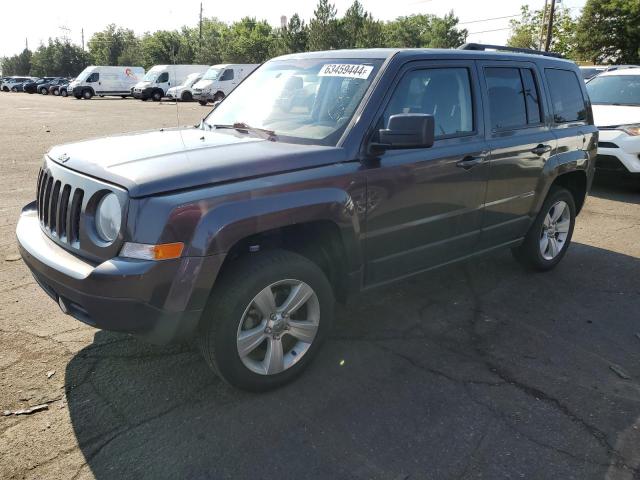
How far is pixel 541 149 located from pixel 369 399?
267 cm

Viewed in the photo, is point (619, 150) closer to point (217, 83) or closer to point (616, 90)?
point (616, 90)

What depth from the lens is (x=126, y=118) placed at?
69.0 feet

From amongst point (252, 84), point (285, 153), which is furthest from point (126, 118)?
point (285, 153)

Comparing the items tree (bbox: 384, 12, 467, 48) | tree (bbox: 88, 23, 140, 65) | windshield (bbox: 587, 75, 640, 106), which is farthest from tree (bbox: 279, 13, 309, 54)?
windshield (bbox: 587, 75, 640, 106)

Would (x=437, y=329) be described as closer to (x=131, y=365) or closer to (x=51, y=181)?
(x=131, y=365)

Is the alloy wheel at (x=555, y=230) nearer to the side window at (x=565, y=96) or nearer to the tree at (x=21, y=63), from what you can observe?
the side window at (x=565, y=96)

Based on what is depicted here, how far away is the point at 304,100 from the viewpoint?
12.0ft

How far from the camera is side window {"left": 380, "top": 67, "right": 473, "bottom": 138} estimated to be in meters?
3.50

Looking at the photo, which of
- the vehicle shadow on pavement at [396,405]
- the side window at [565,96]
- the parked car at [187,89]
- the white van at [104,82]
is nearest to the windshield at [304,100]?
the vehicle shadow on pavement at [396,405]

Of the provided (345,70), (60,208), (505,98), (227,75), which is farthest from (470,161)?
(227,75)

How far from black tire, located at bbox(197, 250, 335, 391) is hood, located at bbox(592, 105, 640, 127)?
7.43m

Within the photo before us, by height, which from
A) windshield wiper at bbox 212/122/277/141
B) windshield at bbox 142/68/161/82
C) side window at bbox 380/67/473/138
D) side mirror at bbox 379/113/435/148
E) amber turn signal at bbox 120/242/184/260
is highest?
windshield at bbox 142/68/161/82

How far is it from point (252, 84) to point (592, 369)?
3.13 metres

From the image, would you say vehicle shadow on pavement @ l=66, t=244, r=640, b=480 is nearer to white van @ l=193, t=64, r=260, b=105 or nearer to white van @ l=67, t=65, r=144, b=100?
white van @ l=193, t=64, r=260, b=105
